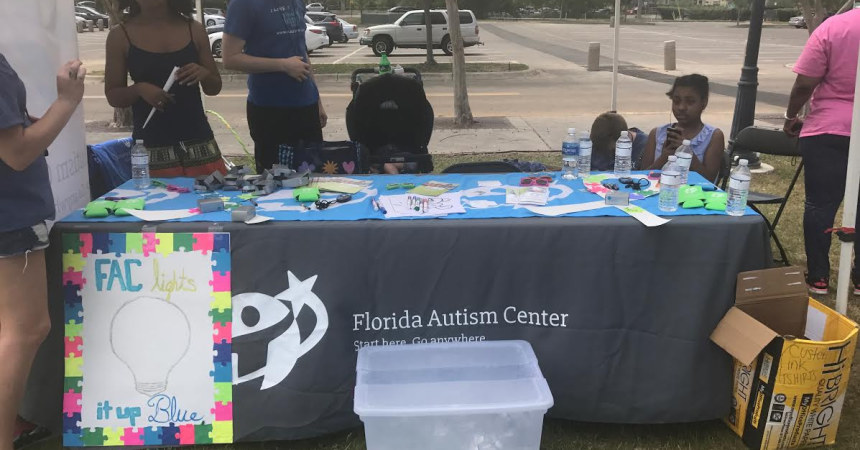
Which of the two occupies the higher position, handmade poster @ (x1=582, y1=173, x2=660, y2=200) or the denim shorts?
handmade poster @ (x1=582, y1=173, x2=660, y2=200)

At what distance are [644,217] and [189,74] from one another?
2170 mm

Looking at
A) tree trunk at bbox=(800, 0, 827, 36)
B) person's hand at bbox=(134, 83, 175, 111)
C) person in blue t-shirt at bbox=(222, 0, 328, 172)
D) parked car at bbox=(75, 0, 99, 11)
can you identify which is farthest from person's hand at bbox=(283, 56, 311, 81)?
Answer: parked car at bbox=(75, 0, 99, 11)

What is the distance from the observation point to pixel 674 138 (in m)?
3.63

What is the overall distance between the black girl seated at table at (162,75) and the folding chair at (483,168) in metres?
1.34

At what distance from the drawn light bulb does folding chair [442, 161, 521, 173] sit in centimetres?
168

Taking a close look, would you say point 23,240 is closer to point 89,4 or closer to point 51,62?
point 51,62

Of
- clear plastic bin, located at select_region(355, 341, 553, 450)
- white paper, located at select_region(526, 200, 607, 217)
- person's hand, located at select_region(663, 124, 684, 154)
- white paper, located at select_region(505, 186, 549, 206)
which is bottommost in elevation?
clear plastic bin, located at select_region(355, 341, 553, 450)

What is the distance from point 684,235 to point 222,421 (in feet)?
6.25

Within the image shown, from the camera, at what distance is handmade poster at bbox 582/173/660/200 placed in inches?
118

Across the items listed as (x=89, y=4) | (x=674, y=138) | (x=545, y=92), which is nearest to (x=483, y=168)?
(x=674, y=138)

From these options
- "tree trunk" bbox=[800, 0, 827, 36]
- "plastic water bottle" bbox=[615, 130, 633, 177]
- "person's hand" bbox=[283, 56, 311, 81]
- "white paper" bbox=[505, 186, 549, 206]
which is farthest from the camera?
"tree trunk" bbox=[800, 0, 827, 36]

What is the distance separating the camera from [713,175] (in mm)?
3594

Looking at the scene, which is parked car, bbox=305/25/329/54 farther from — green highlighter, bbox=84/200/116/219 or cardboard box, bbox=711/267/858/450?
cardboard box, bbox=711/267/858/450

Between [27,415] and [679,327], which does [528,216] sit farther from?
[27,415]
